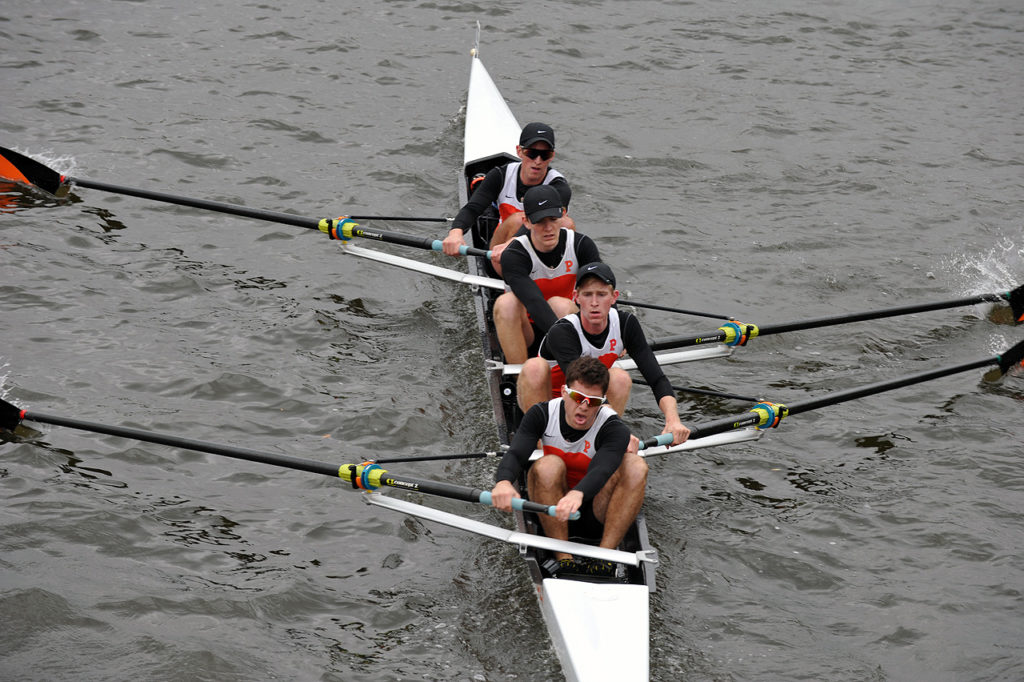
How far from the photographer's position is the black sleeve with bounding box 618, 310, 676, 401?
6594 millimetres

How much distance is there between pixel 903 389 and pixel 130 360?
6.68 m

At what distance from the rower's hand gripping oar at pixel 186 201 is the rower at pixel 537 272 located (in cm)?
85

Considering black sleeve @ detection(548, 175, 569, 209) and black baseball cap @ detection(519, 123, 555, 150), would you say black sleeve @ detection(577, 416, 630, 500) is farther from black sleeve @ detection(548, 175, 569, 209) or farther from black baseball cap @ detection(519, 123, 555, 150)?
black baseball cap @ detection(519, 123, 555, 150)

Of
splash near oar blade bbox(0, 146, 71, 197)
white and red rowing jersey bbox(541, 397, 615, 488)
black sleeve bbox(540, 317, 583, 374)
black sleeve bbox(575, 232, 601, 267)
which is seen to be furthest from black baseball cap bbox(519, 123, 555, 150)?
splash near oar blade bbox(0, 146, 71, 197)

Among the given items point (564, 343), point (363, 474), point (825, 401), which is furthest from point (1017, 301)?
point (363, 474)

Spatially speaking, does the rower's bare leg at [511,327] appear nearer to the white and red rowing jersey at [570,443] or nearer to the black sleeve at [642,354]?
the black sleeve at [642,354]

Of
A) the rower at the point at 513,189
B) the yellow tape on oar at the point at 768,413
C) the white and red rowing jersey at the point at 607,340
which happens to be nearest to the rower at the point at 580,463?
the white and red rowing jersey at the point at 607,340

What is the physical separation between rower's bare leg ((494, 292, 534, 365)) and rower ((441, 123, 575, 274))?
93 centimetres

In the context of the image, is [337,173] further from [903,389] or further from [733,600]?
[733,600]

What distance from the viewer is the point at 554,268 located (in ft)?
24.5

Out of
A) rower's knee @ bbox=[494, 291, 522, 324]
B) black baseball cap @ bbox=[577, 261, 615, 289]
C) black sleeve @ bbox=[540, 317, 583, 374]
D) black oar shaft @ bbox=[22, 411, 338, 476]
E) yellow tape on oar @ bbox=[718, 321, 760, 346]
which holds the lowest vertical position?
black oar shaft @ bbox=[22, 411, 338, 476]

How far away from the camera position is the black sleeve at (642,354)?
21.6ft

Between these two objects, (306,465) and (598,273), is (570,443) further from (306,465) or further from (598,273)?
(306,465)

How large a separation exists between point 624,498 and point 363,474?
5.31 feet
